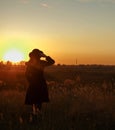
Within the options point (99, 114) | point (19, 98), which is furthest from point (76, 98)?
point (99, 114)

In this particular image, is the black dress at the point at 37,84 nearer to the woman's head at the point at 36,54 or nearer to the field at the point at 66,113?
the woman's head at the point at 36,54

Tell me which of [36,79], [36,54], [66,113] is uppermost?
[36,54]

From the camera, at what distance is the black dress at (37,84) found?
12.3 metres

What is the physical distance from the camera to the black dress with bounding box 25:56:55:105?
40.3 feet

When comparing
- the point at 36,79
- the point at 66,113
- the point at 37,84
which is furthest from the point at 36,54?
the point at 66,113

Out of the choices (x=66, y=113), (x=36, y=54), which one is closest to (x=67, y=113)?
(x=66, y=113)

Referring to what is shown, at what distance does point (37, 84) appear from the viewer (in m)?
12.3

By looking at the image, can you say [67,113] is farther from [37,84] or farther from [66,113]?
[37,84]

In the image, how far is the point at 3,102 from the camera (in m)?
14.2

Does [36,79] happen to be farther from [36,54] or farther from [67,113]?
[67,113]

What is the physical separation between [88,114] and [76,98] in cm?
275

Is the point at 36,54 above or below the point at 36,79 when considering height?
above

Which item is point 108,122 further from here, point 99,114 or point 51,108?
point 51,108

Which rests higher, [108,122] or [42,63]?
[42,63]
